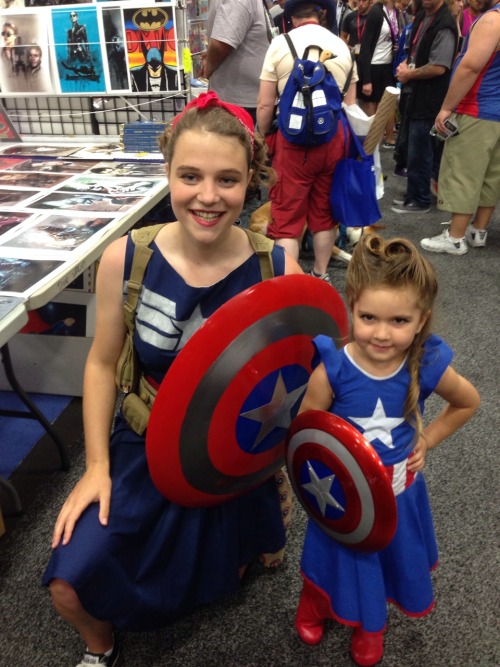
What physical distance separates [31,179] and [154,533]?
1.40 metres

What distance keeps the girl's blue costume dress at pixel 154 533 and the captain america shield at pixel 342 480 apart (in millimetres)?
251

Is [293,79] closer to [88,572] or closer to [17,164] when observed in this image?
[17,164]

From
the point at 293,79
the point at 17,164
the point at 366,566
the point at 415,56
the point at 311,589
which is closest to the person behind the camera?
the point at 366,566

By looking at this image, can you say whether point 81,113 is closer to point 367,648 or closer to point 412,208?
point 367,648

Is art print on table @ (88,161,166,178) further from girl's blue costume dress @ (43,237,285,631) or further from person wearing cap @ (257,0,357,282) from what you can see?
girl's blue costume dress @ (43,237,285,631)

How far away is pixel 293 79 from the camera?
2342 mm

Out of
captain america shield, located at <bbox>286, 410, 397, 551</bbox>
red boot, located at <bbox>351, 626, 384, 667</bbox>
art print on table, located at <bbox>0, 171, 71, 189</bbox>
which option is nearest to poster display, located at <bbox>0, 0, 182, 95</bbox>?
art print on table, located at <bbox>0, 171, 71, 189</bbox>

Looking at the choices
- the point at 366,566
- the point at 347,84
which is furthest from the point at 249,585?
the point at 347,84

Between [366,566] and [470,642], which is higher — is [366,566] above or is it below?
above

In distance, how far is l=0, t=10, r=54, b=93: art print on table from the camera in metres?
2.18

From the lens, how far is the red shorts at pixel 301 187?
2535mm

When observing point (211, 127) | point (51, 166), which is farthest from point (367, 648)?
point (51, 166)

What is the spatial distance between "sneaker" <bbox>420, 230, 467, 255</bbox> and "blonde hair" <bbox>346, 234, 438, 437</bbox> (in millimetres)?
2646

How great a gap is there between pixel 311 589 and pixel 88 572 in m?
0.50
